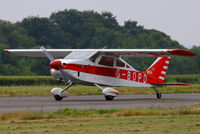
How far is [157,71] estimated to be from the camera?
1077 inches

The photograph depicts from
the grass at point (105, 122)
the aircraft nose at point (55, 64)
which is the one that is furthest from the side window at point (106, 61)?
the grass at point (105, 122)

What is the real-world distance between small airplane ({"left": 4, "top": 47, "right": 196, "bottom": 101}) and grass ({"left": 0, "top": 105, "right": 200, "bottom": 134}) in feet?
22.5

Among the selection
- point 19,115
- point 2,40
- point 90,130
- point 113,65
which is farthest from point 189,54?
point 2,40

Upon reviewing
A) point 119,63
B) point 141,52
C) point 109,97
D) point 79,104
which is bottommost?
point 79,104

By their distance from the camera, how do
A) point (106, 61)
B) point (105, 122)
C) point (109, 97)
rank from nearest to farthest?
point (105, 122)
point (109, 97)
point (106, 61)

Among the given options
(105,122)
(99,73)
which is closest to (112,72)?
(99,73)

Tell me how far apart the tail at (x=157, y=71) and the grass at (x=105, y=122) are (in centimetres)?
1091

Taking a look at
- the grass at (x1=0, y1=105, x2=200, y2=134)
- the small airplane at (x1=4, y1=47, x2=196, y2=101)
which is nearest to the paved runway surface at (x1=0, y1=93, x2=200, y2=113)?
the small airplane at (x1=4, y1=47, x2=196, y2=101)

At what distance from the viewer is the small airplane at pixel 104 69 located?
2284 cm

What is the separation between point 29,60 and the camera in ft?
243

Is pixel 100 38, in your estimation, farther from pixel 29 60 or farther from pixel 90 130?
pixel 90 130

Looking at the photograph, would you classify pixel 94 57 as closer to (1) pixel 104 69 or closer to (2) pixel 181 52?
(1) pixel 104 69

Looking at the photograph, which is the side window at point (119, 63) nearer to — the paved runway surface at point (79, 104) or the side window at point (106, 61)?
the side window at point (106, 61)

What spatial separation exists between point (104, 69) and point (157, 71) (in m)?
3.90
